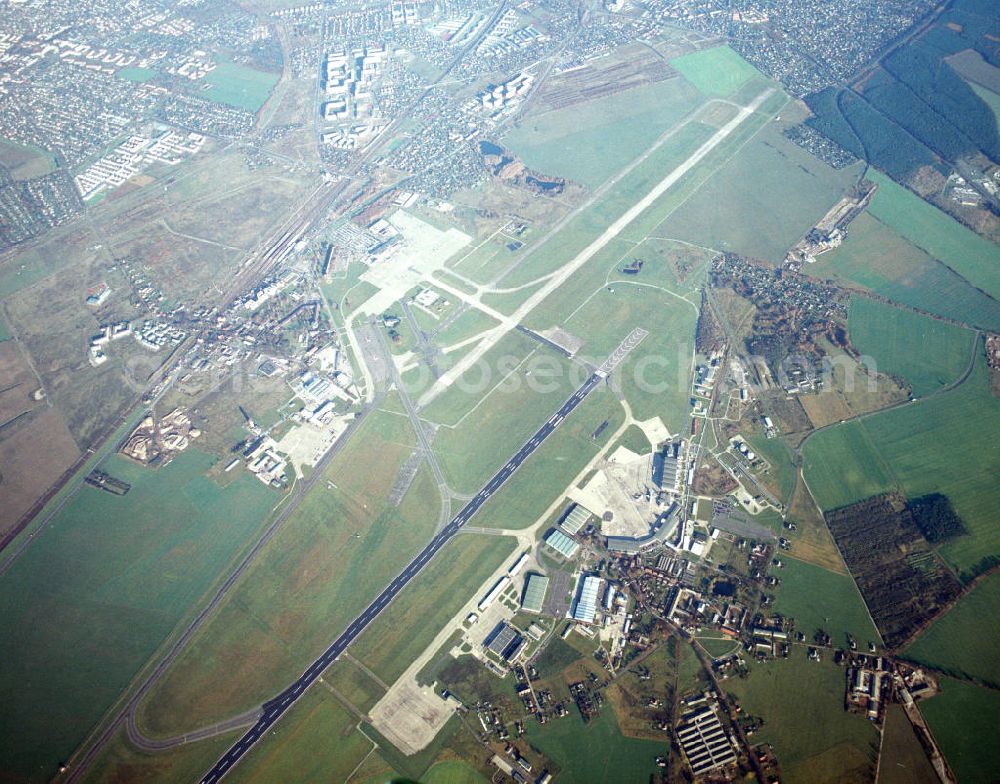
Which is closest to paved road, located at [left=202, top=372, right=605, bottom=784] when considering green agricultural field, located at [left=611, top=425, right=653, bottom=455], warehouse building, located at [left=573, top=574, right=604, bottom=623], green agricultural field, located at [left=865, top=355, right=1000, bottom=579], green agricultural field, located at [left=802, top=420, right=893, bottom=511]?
green agricultural field, located at [left=611, top=425, right=653, bottom=455]

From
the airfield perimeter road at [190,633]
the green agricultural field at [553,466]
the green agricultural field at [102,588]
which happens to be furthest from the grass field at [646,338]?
the green agricultural field at [102,588]

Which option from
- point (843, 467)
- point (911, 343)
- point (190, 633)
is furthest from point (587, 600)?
point (911, 343)

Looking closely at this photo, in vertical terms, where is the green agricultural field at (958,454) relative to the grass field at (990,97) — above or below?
below

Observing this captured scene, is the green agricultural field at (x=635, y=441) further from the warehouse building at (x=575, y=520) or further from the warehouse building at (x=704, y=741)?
the warehouse building at (x=704, y=741)

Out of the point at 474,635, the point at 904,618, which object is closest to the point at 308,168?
the point at 474,635

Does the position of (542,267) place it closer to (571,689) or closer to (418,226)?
(418,226)

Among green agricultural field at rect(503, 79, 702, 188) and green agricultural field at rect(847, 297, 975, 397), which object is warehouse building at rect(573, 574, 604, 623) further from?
green agricultural field at rect(503, 79, 702, 188)
